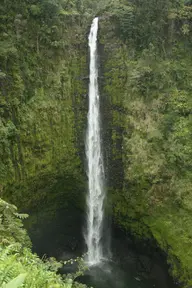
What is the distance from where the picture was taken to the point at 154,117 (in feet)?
44.8

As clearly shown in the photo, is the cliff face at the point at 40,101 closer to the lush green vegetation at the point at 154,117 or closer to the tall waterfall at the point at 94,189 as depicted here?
the tall waterfall at the point at 94,189

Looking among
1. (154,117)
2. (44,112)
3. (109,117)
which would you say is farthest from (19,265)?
(109,117)

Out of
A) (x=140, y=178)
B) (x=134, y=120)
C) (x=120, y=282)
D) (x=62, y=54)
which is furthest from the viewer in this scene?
(x=62, y=54)

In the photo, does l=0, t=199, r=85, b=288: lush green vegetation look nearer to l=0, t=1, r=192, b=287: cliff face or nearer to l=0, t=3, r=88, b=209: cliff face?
l=0, t=1, r=192, b=287: cliff face

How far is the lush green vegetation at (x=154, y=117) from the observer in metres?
11.7

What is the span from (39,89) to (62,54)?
Result: 113 inches

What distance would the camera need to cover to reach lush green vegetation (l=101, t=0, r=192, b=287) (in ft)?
38.5

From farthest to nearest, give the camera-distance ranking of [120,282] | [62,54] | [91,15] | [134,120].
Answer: [91,15] → [62,54] → [134,120] → [120,282]

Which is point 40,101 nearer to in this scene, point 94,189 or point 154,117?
point 94,189

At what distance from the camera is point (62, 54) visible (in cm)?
1499

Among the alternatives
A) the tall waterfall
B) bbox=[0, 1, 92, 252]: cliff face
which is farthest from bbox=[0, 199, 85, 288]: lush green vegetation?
the tall waterfall

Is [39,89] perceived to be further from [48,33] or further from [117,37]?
[117,37]

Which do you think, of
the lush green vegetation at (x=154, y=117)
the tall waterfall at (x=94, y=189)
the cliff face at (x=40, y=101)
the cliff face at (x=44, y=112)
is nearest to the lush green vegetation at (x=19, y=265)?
the cliff face at (x=44, y=112)

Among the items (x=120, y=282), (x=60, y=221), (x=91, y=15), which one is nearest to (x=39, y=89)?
(x=91, y=15)
